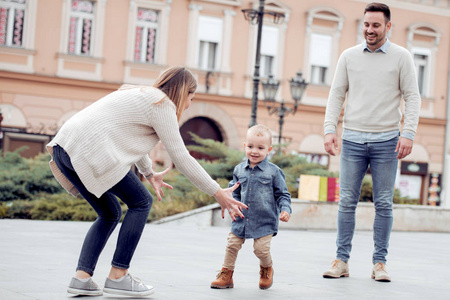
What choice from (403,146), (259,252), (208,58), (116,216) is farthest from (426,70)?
(116,216)

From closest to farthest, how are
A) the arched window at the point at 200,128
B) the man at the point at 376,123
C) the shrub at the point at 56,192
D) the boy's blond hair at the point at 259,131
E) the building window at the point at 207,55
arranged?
the boy's blond hair at the point at 259,131
the man at the point at 376,123
the shrub at the point at 56,192
the building window at the point at 207,55
the arched window at the point at 200,128

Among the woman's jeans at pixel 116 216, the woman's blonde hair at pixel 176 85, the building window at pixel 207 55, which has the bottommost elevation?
the woman's jeans at pixel 116 216

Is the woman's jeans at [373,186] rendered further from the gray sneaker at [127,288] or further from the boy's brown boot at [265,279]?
the gray sneaker at [127,288]

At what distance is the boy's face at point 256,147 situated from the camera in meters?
5.70

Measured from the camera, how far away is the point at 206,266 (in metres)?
7.14

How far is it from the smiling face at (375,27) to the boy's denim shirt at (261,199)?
5.04 ft

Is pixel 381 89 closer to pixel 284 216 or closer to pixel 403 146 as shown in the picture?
pixel 403 146

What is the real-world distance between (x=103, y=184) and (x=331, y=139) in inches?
95.2

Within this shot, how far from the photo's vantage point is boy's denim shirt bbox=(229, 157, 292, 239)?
18.7 feet

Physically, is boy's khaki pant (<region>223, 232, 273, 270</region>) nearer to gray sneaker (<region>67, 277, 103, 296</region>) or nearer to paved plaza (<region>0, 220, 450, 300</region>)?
paved plaza (<region>0, 220, 450, 300</region>)

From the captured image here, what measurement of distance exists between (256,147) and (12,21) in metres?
20.4

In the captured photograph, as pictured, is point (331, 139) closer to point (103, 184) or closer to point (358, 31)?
point (103, 184)

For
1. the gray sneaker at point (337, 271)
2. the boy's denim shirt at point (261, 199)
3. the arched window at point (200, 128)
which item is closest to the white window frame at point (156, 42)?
the arched window at point (200, 128)

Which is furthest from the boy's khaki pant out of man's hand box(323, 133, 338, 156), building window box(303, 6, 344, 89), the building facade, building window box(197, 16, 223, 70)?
building window box(303, 6, 344, 89)
